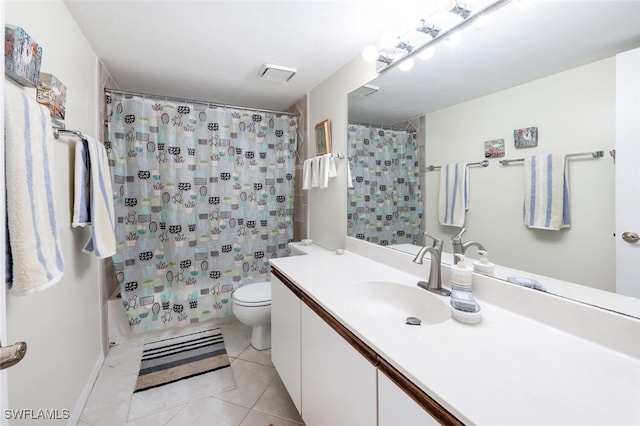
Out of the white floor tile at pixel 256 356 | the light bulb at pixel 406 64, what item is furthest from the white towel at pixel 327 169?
the white floor tile at pixel 256 356

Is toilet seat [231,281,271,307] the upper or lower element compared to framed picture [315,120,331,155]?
lower

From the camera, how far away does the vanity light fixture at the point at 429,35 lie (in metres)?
1.12

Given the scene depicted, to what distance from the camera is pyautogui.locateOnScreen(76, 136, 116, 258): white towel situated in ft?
4.55

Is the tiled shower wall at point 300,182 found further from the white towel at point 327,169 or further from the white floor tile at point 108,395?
the white floor tile at point 108,395

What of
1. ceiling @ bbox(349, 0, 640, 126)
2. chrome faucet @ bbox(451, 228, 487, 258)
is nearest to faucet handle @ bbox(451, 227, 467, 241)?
chrome faucet @ bbox(451, 228, 487, 258)

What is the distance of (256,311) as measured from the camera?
2.01 m

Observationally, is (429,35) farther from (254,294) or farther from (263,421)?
(263,421)

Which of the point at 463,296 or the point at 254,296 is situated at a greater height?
the point at 463,296

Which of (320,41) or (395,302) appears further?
(320,41)

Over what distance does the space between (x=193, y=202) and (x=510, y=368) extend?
2.30 m

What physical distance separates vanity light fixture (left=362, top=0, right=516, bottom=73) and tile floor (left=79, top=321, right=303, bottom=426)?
2.03 metres

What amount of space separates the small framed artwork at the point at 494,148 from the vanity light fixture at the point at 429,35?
50 centimetres

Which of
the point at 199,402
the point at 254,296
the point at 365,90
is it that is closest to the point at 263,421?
the point at 199,402

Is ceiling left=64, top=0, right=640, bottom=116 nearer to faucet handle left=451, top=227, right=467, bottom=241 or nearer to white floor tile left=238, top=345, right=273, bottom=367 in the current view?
faucet handle left=451, top=227, right=467, bottom=241
